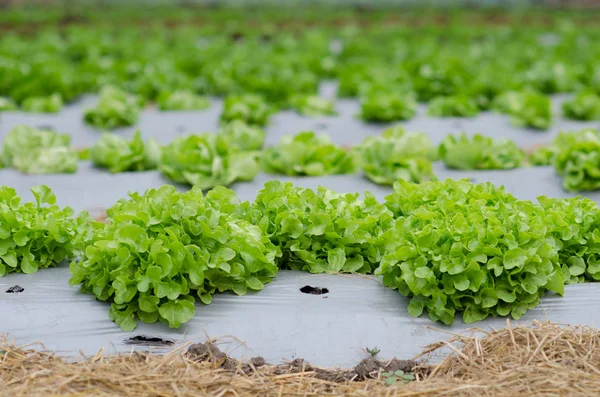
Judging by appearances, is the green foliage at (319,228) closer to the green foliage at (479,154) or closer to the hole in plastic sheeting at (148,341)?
the hole in plastic sheeting at (148,341)

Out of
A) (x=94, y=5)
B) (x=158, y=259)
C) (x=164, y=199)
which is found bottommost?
(x=158, y=259)

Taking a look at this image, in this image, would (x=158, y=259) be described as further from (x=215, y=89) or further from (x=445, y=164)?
(x=215, y=89)

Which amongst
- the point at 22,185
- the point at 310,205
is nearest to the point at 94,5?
the point at 22,185

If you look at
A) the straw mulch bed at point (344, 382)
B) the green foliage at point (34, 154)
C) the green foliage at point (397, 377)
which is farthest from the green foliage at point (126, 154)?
the green foliage at point (397, 377)

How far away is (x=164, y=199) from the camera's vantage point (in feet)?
13.1

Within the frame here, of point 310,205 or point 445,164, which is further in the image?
point 445,164

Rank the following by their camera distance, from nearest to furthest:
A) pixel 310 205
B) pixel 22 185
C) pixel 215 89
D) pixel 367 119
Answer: pixel 310 205 < pixel 22 185 < pixel 367 119 < pixel 215 89

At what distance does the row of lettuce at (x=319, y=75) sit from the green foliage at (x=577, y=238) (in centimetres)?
446

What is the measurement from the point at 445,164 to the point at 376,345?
320 cm

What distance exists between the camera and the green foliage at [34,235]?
417cm

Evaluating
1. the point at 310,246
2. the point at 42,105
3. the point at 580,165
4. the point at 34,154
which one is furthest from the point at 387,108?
the point at 310,246

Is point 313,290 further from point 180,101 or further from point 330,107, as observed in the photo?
point 180,101

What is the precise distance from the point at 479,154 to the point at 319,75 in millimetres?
5628

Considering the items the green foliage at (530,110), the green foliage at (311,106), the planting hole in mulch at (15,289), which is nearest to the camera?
the planting hole in mulch at (15,289)
